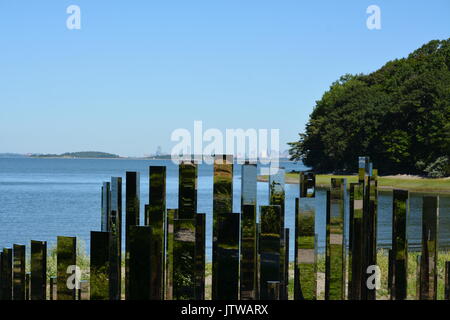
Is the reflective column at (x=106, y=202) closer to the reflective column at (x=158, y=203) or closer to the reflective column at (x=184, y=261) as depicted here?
the reflective column at (x=158, y=203)

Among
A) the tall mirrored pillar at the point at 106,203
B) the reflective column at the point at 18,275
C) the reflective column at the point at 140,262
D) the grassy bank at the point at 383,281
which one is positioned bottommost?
the grassy bank at the point at 383,281

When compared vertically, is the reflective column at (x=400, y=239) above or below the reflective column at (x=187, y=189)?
below

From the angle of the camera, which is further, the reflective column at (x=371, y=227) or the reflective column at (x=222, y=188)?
the reflective column at (x=371, y=227)

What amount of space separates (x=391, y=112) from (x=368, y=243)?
5727 centimetres

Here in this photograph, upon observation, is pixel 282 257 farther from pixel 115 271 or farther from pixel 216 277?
pixel 115 271

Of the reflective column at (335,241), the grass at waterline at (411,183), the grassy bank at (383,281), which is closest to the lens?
the reflective column at (335,241)

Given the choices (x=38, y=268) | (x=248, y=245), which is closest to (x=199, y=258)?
(x=248, y=245)

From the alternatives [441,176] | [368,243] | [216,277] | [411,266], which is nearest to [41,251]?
[216,277]

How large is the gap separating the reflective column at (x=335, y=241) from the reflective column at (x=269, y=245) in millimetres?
425

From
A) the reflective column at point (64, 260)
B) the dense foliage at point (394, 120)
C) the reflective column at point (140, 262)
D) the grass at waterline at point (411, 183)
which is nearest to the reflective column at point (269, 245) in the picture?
the reflective column at point (140, 262)

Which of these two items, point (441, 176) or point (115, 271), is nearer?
point (115, 271)

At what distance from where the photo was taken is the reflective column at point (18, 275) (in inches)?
176

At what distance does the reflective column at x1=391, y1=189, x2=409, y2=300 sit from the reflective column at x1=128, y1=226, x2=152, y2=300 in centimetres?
167

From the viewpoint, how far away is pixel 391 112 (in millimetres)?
60375
